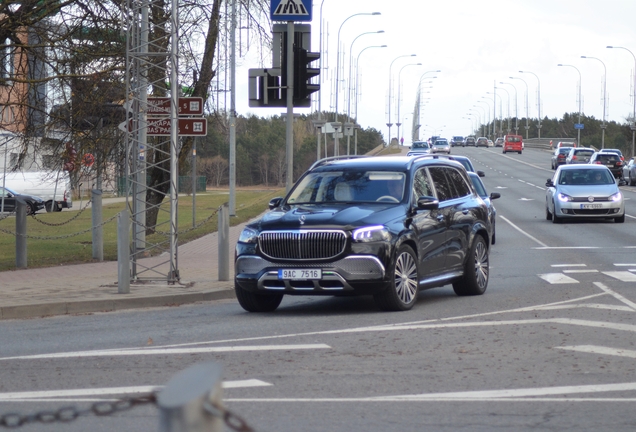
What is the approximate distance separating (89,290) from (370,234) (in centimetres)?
456

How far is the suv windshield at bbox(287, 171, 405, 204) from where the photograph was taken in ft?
41.3

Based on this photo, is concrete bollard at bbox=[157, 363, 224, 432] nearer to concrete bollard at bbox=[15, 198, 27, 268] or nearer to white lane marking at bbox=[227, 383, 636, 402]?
white lane marking at bbox=[227, 383, 636, 402]

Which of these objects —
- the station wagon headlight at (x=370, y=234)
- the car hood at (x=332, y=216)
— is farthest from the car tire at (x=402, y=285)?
the car hood at (x=332, y=216)

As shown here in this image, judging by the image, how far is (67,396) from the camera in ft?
23.0

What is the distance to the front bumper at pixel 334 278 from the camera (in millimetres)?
11383

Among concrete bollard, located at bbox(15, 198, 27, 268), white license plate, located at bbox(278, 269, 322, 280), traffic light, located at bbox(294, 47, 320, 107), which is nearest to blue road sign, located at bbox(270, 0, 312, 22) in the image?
traffic light, located at bbox(294, 47, 320, 107)

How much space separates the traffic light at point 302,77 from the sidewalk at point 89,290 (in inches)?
123

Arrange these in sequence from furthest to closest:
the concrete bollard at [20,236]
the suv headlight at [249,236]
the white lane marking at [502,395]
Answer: the concrete bollard at [20,236] < the suv headlight at [249,236] < the white lane marking at [502,395]

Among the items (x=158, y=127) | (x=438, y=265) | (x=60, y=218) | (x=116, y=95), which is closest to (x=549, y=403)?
(x=438, y=265)

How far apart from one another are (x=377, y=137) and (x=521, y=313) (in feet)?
546

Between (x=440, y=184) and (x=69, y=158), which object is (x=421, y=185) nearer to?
(x=440, y=184)

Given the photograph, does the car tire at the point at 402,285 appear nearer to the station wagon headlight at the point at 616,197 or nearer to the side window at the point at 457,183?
the side window at the point at 457,183

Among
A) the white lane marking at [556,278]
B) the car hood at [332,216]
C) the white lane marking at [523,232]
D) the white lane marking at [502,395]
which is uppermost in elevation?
the car hood at [332,216]

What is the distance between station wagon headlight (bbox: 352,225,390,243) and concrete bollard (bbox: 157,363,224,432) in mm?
8922
